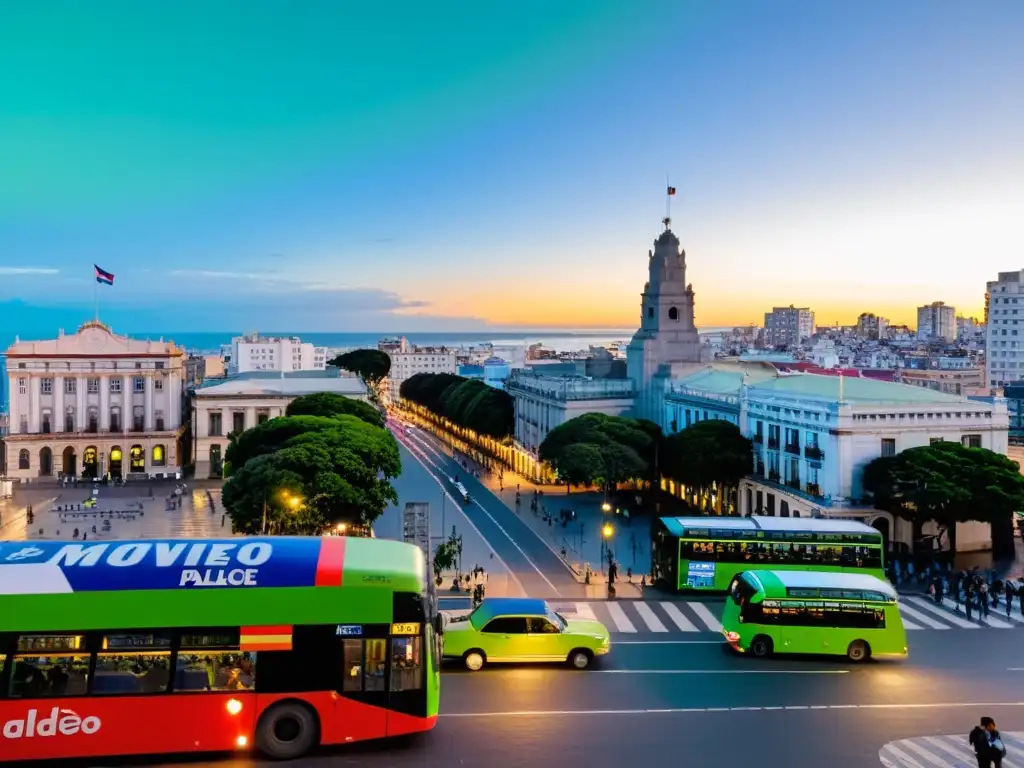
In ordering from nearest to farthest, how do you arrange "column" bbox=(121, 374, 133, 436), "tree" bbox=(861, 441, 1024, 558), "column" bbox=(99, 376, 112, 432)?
"tree" bbox=(861, 441, 1024, 558) → "column" bbox=(99, 376, 112, 432) → "column" bbox=(121, 374, 133, 436)

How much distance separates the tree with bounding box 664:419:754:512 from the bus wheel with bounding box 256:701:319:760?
46.9 metres

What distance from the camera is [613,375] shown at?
9806 centimetres

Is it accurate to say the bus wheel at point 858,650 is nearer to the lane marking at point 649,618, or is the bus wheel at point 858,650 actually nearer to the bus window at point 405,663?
the lane marking at point 649,618

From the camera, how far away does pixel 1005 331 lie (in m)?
145

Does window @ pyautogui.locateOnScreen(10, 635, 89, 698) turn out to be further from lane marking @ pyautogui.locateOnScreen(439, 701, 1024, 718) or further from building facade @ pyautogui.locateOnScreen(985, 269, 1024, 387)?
building facade @ pyautogui.locateOnScreen(985, 269, 1024, 387)

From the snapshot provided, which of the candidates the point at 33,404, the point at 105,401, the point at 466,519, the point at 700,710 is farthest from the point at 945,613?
the point at 33,404

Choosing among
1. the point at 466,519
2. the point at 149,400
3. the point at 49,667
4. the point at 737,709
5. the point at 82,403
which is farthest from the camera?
the point at 149,400

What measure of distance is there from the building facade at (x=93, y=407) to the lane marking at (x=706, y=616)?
6848cm

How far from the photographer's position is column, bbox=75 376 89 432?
307 ft

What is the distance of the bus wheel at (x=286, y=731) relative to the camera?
18.3m

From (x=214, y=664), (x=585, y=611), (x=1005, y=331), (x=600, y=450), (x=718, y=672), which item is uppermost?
(x=1005, y=331)

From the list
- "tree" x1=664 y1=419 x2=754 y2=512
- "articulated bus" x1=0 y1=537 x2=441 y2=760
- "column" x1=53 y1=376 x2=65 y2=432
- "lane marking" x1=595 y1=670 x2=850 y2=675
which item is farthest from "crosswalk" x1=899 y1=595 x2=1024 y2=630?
"column" x1=53 y1=376 x2=65 y2=432

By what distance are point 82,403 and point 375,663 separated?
84.9 m

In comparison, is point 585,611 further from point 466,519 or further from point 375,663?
point 466,519
